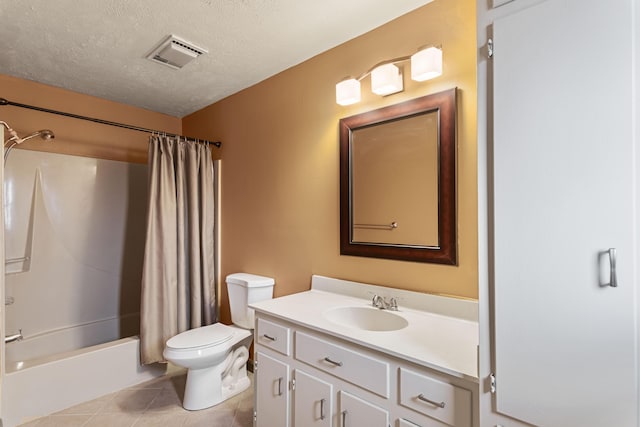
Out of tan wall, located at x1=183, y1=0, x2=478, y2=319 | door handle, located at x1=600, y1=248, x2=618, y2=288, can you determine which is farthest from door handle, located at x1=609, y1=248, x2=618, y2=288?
tan wall, located at x1=183, y1=0, x2=478, y2=319

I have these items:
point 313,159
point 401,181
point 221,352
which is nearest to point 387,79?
point 401,181

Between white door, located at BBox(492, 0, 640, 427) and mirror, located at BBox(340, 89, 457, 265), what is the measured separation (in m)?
0.63

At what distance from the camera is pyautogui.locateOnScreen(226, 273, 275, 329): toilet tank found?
7.93 feet

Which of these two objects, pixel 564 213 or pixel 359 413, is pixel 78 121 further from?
pixel 564 213

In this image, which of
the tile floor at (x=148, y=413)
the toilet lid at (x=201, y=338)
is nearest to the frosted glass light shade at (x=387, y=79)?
the toilet lid at (x=201, y=338)

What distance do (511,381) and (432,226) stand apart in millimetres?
827

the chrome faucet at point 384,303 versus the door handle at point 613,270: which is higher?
the door handle at point 613,270

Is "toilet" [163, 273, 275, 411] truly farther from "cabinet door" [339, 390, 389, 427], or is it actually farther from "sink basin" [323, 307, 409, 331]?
"cabinet door" [339, 390, 389, 427]

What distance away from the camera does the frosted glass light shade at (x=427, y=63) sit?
61.1 inches

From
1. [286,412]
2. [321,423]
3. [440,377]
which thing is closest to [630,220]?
[440,377]

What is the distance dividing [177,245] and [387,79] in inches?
82.9

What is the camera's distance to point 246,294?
7.99 feet

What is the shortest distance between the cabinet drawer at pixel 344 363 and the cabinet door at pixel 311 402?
0.25 feet

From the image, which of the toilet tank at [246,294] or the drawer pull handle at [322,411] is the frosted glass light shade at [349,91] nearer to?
the toilet tank at [246,294]
